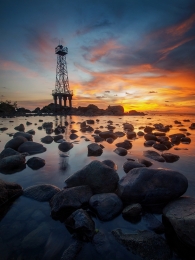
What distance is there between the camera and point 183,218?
132 inches

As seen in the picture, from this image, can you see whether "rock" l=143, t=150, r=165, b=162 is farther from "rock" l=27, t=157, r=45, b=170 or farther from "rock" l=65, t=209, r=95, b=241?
"rock" l=65, t=209, r=95, b=241

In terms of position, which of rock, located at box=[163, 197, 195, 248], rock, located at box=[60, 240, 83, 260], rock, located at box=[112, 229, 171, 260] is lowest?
rock, located at box=[60, 240, 83, 260]

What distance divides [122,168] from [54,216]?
4311 mm

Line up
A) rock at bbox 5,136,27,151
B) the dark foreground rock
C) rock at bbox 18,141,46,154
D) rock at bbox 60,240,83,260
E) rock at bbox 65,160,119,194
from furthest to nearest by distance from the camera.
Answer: rock at bbox 5,136,27,151
rock at bbox 18,141,46,154
rock at bbox 65,160,119,194
the dark foreground rock
rock at bbox 60,240,83,260

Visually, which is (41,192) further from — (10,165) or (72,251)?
(10,165)

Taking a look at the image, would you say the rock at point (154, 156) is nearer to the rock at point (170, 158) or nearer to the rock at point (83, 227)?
the rock at point (170, 158)

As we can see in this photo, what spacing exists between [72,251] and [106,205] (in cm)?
139

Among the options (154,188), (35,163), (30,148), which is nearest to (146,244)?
(154,188)

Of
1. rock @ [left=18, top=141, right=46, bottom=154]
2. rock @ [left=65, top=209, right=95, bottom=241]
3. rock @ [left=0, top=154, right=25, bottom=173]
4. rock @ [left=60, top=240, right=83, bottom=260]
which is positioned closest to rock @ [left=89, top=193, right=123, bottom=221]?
rock @ [left=65, top=209, right=95, bottom=241]

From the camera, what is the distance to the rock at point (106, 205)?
13.5 feet

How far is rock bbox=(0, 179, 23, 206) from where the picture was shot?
465cm

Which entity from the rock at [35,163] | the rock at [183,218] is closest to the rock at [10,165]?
the rock at [35,163]

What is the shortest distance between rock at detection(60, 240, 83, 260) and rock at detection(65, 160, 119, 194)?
1.84m

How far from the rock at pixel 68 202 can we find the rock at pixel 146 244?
4.23 feet
